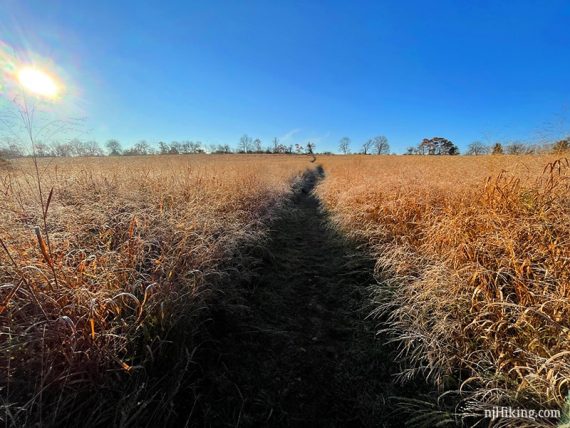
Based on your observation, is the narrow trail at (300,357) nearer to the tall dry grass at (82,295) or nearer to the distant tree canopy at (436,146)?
the tall dry grass at (82,295)

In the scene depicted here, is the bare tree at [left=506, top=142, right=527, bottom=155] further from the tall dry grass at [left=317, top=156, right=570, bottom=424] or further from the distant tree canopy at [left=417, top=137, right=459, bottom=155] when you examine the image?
the distant tree canopy at [left=417, top=137, right=459, bottom=155]

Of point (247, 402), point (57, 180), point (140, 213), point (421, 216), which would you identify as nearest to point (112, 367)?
point (247, 402)

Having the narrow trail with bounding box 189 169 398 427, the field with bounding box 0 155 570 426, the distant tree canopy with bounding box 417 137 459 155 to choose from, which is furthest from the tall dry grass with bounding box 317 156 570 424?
the distant tree canopy with bounding box 417 137 459 155

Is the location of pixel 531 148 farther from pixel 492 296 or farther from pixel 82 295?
pixel 82 295

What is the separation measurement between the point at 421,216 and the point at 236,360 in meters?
3.22

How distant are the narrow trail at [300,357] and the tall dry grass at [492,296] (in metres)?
0.31

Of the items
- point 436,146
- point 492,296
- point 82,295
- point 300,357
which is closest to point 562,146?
point 492,296

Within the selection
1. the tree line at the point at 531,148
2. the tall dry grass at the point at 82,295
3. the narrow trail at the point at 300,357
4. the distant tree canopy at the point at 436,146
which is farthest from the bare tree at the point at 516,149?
the distant tree canopy at the point at 436,146

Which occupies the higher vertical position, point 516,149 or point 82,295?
point 516,149

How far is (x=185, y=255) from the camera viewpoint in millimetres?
2266

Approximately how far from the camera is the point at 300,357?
2.07 meters

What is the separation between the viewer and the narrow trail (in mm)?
1597

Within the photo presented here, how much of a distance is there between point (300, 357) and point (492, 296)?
1.56 m

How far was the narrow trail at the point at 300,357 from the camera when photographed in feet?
5.24
